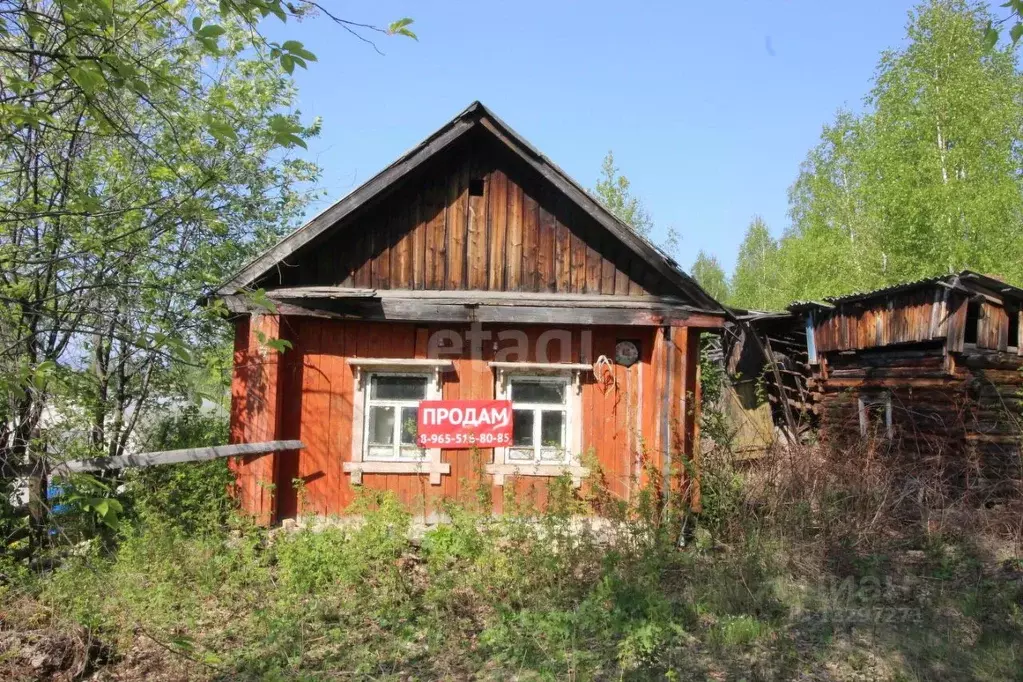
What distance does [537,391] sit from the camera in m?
9.77

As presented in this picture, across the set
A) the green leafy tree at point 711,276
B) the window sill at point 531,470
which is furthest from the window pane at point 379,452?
the green leafy tree at point 711,276

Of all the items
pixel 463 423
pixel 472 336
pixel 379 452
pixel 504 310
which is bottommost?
pixel 379 452

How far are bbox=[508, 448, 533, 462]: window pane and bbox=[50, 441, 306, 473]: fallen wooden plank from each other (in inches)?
97.8

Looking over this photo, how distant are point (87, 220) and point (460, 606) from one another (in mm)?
6361

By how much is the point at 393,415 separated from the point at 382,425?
0.18 meters

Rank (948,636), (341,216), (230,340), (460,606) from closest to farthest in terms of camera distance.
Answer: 1. (948,636)
2. (460,606)
3. (341,216)
4. (230,340)

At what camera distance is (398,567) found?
740cm

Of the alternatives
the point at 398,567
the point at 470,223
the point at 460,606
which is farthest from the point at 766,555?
the point at 470,223

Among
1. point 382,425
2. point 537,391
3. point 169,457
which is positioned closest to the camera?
point 169,457

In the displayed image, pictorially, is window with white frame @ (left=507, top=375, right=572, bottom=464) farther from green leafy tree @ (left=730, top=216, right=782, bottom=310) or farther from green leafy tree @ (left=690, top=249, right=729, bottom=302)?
green leafy tree @ (left=690, top=249, right=729, bottom=302)

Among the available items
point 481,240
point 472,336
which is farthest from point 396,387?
point 481,240

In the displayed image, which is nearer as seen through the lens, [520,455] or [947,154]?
[520,455]

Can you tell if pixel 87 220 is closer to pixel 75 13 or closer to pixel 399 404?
pixel 399 404

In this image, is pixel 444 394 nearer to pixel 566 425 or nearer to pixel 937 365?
pixel 566 425
